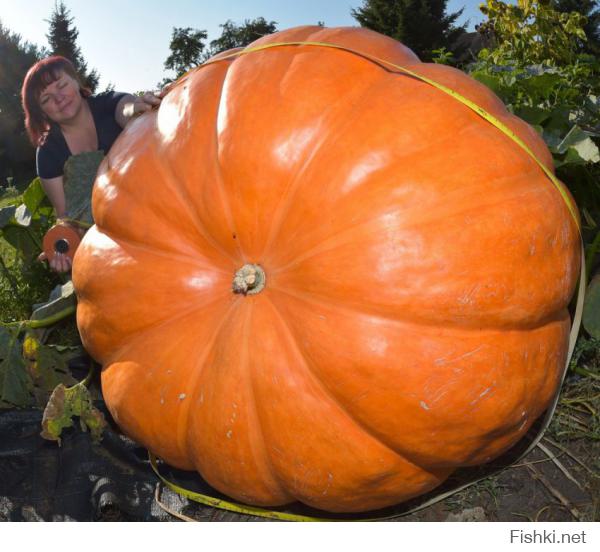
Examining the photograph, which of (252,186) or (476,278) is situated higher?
(252,186)

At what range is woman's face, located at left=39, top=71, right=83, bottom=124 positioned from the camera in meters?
3.92

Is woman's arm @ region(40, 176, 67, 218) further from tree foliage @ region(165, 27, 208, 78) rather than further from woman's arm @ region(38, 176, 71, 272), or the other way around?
tree foliage @ region(165, 27, 208, 78)

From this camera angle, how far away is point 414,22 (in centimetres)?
2517

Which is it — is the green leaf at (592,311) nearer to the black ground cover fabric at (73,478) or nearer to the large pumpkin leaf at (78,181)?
the black ground cover fabric at (73,478)

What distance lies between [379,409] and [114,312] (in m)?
0.86

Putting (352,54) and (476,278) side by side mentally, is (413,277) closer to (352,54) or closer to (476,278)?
(476,278)

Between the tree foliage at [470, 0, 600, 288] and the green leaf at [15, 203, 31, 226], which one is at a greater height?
the tree foliage at [470, 0, 600, 288]

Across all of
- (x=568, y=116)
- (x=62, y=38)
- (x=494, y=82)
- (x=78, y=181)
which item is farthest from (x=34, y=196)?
(x=62, y=38)

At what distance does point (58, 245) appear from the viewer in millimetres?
2852

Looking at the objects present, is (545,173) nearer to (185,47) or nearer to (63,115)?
(63,115)

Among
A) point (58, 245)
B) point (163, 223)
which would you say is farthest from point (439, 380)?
point (58, 245)

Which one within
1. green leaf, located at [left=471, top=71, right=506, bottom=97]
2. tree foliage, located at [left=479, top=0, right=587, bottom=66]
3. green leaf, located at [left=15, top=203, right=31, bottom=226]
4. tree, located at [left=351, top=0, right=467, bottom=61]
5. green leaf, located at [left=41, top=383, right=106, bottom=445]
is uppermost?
tree, located at [left=351, top=0, right=467, bottom=61]

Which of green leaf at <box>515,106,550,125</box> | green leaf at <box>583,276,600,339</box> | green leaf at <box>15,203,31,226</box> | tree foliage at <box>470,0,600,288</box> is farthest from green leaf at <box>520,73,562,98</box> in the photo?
green leaf at <box>15,203,31,226</box>

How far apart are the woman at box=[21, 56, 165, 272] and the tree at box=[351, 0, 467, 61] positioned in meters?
22.5
